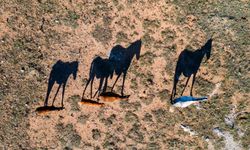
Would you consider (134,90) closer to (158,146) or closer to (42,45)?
(158,146)

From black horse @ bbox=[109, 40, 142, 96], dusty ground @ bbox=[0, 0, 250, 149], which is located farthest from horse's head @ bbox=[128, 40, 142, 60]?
dusty ground @ bbox=[0, 0, 250, 149]

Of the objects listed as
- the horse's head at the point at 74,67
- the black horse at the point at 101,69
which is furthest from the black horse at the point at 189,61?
the horse's head at the point at 74,67

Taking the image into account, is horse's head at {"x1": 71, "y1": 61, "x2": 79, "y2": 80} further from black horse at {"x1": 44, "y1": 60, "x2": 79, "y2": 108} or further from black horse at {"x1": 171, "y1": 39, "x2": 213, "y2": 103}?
black horse at {"x1": 171, "y1": 39, "x2": 213, "y2": 103}

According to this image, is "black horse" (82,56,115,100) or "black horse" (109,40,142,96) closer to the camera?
"black horse" (109,40,142,96)

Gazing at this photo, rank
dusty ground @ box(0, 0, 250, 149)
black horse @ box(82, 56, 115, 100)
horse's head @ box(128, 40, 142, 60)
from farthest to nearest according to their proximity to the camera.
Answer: black horse @ box(82, 56, 115, 100), horse's head @ box(128, 40, 142, 60), dusty ground @ box(0, 0, 250, 149)

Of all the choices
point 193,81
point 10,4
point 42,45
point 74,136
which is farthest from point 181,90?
point 10,4

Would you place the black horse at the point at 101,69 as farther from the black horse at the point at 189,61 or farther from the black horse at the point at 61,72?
the black horse at the point at 189,61
